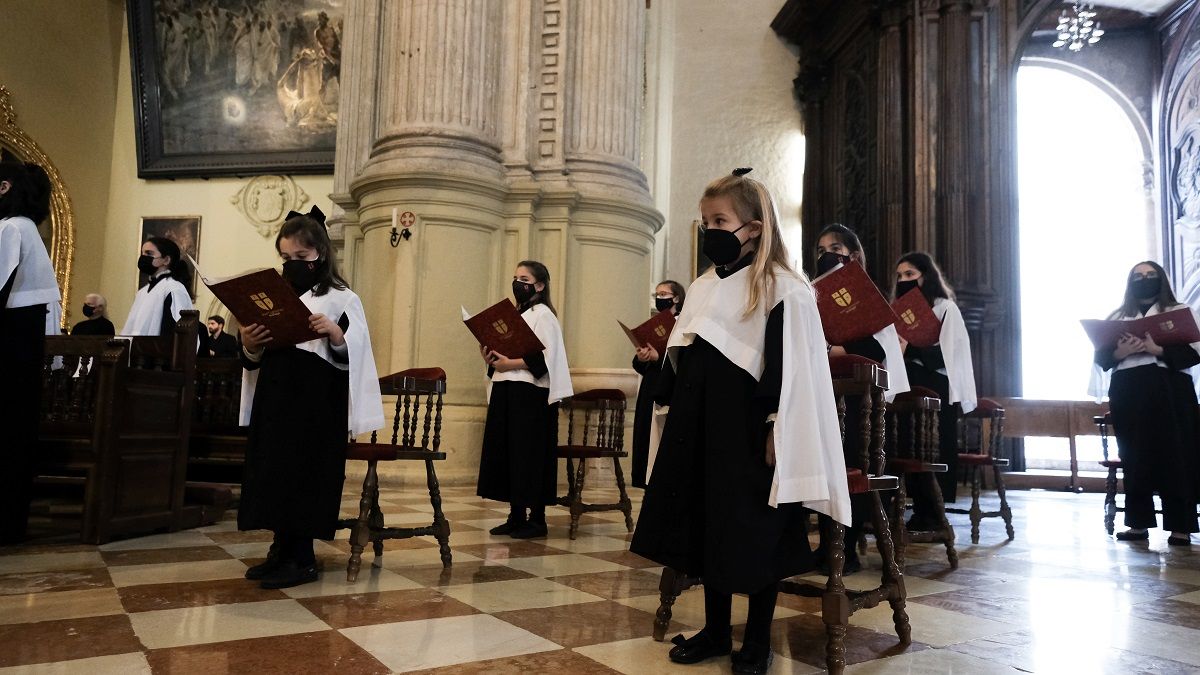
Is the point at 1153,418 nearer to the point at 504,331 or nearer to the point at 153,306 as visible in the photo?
the point at 504,331

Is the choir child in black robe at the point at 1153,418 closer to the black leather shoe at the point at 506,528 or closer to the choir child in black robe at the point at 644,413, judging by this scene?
the choir child in black robe at the point at 644,413

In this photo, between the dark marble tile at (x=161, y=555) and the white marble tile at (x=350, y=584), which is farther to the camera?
the dark marble tile at (x=161, y=555)

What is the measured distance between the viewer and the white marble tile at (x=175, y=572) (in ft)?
10.5

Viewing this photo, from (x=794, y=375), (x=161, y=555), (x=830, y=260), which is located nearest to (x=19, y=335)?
(x=161, y=555)

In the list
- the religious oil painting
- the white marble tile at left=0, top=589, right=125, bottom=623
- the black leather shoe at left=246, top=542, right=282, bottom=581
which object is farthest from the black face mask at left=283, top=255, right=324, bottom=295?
the religious oil painting

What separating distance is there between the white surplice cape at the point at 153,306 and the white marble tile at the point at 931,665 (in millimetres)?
4608

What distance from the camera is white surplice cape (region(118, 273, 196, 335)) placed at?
546cm

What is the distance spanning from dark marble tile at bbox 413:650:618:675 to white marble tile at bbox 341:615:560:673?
0.04 m

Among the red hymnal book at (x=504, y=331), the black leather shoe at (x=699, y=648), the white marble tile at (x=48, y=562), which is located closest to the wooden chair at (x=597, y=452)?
the red hymnal book at (x=504, y=331)

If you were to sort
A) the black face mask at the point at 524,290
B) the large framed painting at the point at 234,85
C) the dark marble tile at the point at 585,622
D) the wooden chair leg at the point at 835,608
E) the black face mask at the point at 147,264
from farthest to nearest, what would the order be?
the large framed painting at the point at 234,85 → the black face mask at the point at 147,264 → the black face mask at the point at 524,290 → the dark marble tile at the point at 585,622 → the wooden chair leg at the point at 835,608

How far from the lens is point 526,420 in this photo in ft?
16.0

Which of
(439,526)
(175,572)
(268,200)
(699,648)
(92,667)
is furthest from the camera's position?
(268,200)

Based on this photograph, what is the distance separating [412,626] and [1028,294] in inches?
521

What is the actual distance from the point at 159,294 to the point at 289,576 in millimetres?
3104
